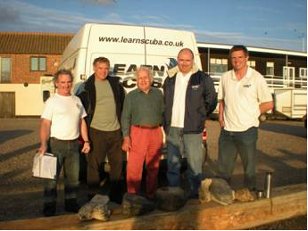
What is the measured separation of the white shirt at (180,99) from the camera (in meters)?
5.90

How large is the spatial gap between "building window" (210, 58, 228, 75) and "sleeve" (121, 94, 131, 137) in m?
33.0

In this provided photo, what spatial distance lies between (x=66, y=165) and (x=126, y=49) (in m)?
2.55

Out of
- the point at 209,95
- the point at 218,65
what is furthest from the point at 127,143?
the point at 218,65

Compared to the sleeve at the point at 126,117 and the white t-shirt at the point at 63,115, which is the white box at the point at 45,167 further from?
the sleeve at the point at 126,117

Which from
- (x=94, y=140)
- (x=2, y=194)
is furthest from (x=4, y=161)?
(x=94, y=140)

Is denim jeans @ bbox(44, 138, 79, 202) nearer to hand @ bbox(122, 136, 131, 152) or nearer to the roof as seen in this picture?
hand @ bbox(122, 136, 131, 152)

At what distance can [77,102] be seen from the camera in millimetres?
5863

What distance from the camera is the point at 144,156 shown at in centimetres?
621

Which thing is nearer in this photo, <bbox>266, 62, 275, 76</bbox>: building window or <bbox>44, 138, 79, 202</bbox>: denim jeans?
<bbox>44, 138, 79, 202</bbox>: denim jeans

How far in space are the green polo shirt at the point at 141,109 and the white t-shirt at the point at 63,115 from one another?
1.94 ft

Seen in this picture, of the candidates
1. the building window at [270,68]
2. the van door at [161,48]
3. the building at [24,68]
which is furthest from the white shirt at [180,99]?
the building at [24,68]

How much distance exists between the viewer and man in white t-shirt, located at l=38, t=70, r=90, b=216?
568 cm

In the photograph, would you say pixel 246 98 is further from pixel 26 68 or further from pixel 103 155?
pixel 26 68

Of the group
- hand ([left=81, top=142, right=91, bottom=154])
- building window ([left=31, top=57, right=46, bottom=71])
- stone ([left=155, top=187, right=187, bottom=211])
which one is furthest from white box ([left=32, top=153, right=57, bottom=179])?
building window ([left=31, top=57, right=46, bottom=71])
